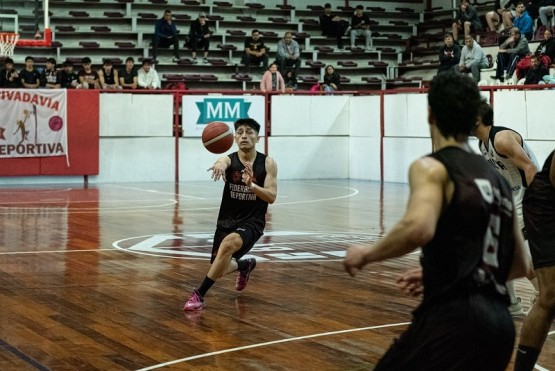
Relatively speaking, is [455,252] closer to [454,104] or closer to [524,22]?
[454,104]

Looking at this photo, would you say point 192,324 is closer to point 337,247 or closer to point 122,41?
point 337,247

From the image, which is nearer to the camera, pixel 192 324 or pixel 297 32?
pixel 192 324

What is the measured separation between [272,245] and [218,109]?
1068cm

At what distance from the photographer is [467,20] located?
27.0 m

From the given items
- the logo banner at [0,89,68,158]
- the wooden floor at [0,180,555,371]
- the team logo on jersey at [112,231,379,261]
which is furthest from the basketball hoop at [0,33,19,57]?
the team logo on jersey at [112,231,379,261]

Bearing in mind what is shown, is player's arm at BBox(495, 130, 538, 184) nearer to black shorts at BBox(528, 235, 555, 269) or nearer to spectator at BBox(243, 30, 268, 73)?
black shorts at BBox(528, 235, 555, 269)

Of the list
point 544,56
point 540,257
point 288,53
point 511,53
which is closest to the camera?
point 540,257

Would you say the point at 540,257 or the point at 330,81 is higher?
the point at 330,81

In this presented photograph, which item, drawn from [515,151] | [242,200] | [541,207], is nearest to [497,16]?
[242,200]

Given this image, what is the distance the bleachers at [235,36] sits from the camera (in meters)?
26.5

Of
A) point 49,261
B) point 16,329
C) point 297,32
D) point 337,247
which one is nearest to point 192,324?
point 16,329

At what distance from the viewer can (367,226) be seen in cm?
1383

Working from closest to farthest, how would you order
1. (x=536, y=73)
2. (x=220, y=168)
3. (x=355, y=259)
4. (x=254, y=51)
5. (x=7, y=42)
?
(x=355, y=259), (x=220, y=168), (x=536, y=73), (x=7, y=42), (x=254, y=51)

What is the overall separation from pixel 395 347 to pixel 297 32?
1032 inches
